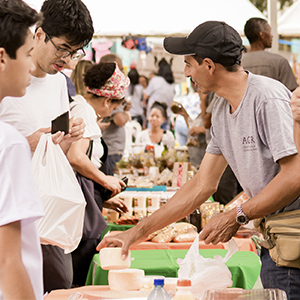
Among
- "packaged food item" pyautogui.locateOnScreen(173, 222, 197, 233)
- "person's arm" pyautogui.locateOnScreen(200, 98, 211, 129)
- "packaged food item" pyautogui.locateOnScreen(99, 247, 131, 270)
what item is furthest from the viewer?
"person's arm" pyautogui.locateOnScreen(200, 98, 211, 129)

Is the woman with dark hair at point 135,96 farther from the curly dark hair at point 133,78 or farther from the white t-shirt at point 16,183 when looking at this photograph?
the white t-shirt at point 16,183

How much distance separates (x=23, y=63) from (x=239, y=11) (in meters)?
5.62

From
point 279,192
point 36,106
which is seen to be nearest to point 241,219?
point 279,192

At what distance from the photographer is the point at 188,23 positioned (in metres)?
6.50

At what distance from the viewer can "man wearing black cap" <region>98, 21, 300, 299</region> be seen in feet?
6.61

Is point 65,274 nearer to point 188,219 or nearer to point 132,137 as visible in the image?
point 188,219

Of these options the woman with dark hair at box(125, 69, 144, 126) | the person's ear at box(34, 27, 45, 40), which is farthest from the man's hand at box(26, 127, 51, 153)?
the woman with dark hair at box(125, 69, 144, 126)

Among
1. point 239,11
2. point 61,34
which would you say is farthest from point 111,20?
point 61,34

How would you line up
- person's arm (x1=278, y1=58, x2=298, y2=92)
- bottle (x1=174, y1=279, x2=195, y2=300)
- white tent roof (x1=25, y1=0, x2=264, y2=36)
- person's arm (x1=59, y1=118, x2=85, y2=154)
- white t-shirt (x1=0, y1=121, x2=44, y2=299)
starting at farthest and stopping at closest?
white tent roof (x1=25, y1=0, x2=264, y2=36)
person's arm (x1=278, y1=58, x2=298, y2=92)
person's arm (x1=59, y1=118, x2=85, y2=154)
bottle (x1=174, y1=279, x2=195, y2=300)
white t-shirt (x1=0, y1=121, x2=44, y2=299)

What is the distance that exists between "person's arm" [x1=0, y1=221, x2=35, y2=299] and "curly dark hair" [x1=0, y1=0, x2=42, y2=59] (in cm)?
41

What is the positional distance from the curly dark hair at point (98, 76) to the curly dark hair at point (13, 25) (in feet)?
8.26

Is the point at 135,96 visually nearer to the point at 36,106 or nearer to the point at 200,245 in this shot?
the point at 200,245

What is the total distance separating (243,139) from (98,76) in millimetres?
1878

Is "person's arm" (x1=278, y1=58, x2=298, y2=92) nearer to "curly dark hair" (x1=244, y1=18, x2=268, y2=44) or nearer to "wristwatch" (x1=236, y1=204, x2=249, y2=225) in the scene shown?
"curly dark hair" (x1=244, y1=18, x2=268, y2=44)
